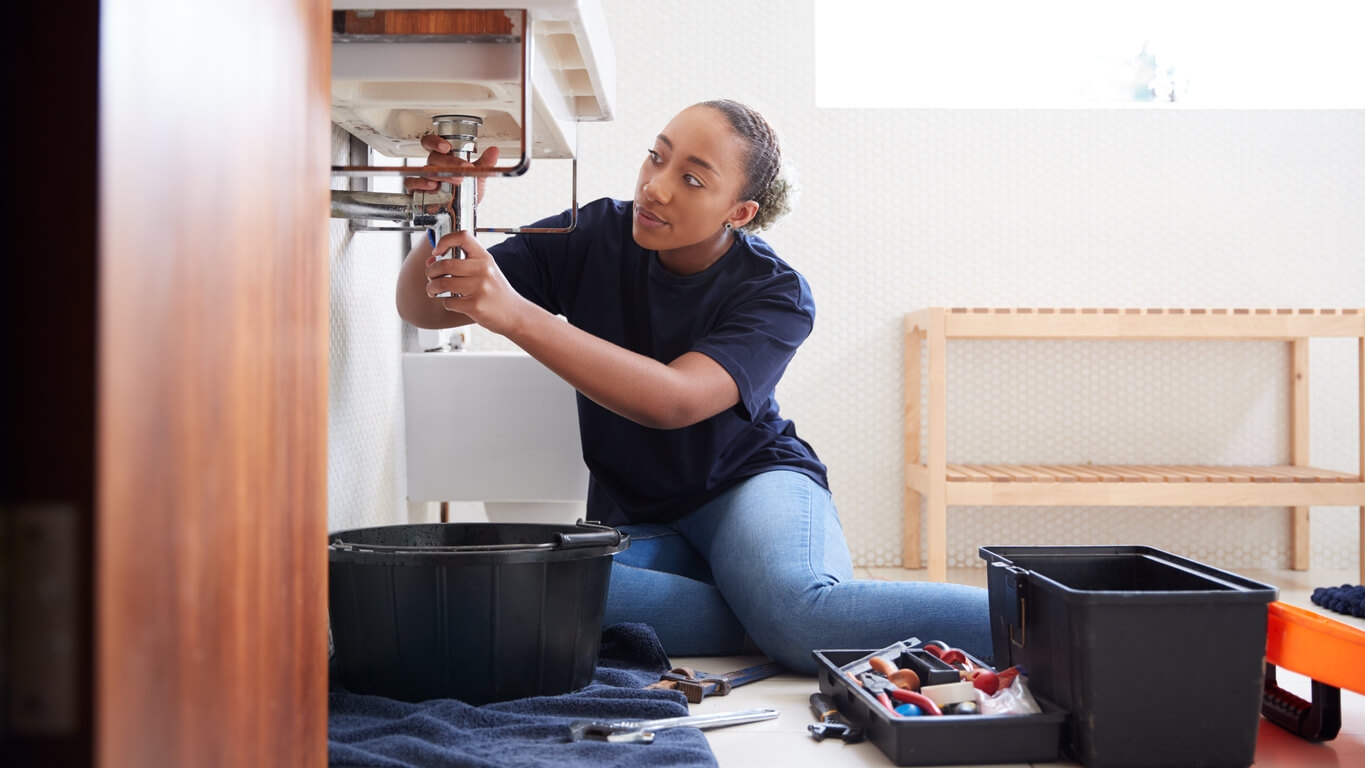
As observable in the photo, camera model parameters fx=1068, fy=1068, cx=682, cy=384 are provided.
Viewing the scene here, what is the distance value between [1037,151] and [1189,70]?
1.83 feet

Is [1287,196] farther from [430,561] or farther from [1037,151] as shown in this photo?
[430,561]

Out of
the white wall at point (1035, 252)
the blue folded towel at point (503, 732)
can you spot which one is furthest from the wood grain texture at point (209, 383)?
the white wall at point (1035, 252)

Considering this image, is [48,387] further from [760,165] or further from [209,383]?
[760,165]

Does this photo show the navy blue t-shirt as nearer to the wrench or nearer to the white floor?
the white floor

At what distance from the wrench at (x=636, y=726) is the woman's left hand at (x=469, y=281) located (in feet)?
1.52

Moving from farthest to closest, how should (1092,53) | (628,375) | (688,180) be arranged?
(1092,53)
(688,180)
(628,375)

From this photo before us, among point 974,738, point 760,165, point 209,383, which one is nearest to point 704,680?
point 974,738

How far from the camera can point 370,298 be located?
5.75ft

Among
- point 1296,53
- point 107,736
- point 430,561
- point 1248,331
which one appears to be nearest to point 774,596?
point 430,561

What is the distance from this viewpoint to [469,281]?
1192mm

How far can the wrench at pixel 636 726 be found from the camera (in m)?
1.11

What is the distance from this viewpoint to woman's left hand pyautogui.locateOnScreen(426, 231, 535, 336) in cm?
119

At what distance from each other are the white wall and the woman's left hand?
182 cm

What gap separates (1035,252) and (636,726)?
7.55 ft
